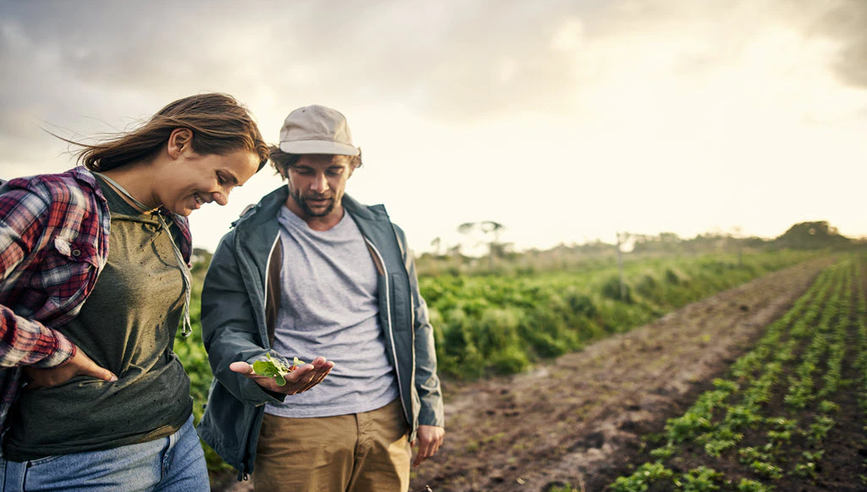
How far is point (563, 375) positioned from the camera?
767 cm

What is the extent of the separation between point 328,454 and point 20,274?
1306 millimetres

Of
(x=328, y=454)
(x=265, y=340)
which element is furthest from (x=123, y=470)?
(x=328, y=454)

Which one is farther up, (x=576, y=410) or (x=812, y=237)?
(x=812, y=237)

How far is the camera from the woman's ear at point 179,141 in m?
1.53

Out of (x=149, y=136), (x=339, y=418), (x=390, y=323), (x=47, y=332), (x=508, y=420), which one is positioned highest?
(x=149, y=136)

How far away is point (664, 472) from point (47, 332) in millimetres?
4465

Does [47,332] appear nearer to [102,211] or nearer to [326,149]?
[102,211]

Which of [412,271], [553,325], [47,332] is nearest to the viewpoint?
[47,332]

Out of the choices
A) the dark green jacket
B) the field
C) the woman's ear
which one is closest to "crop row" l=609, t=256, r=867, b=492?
the field

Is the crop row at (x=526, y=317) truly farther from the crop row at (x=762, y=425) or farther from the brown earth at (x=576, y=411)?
the crop row at (x=762, y=425)

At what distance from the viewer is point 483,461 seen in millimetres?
4648

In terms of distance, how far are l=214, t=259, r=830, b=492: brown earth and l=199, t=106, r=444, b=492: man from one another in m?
2.30

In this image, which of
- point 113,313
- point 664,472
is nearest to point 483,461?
point 664,472

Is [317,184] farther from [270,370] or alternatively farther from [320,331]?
[270,370]
